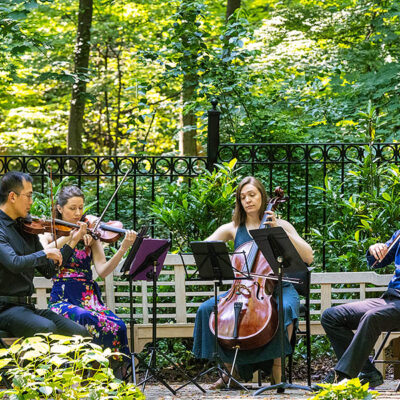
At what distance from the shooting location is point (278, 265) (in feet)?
16.4

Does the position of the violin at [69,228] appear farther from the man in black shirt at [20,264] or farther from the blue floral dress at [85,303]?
the blue floral dress at [85,303]

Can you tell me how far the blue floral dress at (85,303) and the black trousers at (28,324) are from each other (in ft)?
0.87

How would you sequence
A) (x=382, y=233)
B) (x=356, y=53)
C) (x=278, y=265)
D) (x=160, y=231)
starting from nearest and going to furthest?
(x=278, y=265), (x=382, y=233), (x=160, y=231), (x=356, y=53)

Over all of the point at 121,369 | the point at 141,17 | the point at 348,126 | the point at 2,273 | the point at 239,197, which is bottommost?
the point at 121,369

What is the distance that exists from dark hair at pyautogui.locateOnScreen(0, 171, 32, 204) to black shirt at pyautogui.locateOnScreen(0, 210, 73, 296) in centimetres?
13

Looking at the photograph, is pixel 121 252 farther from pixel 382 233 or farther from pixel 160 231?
pixel 382 233

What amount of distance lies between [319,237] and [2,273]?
10.4 ft

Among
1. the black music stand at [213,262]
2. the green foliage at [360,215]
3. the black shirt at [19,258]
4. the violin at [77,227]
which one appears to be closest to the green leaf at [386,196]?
the green foliage at [360,215]

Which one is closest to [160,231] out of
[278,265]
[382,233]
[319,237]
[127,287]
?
[127,287]

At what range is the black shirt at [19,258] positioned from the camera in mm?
→ 4871

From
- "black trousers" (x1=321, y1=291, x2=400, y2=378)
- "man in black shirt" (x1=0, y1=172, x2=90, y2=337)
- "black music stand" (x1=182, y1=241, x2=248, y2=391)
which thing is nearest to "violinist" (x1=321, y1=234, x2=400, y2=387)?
"black trousers" (x1=321, y1=291, x2=400, y2=378)

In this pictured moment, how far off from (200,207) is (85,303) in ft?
5.46

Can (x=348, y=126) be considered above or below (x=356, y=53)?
below

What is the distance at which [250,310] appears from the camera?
5375mm
